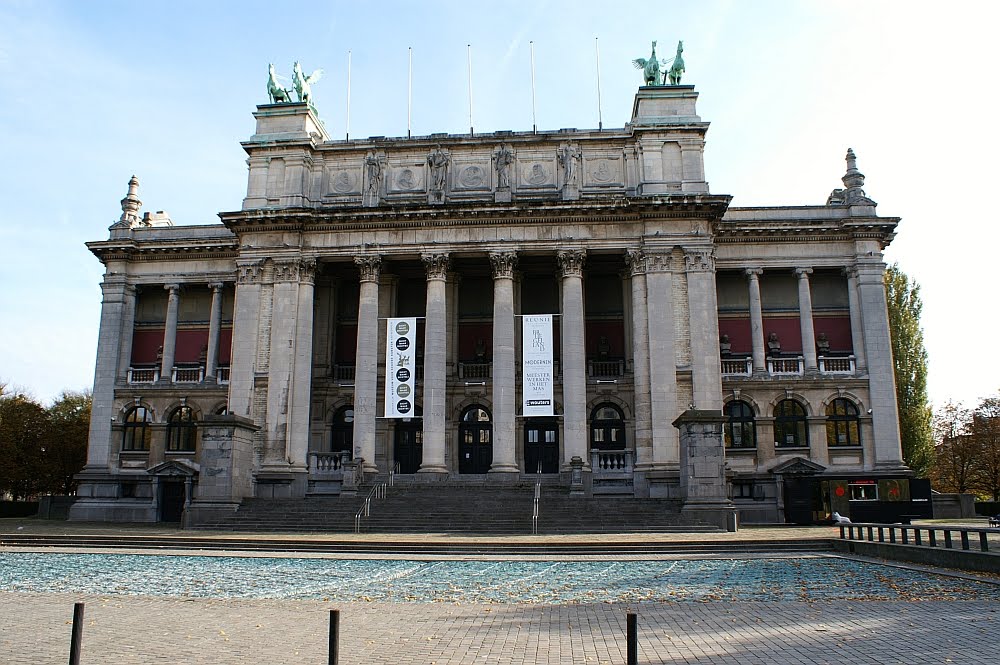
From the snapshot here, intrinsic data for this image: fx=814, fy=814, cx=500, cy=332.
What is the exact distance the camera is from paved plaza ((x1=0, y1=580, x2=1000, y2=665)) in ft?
33.8

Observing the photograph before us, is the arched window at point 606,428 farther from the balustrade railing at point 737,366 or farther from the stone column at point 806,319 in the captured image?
the stone column at point 806,319

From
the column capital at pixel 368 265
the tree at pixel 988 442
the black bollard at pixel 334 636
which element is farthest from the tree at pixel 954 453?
the black bollard at pixel 334 636

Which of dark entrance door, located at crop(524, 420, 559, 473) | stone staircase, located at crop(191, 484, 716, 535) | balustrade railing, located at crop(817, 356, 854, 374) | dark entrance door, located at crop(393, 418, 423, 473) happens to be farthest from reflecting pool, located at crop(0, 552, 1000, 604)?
balustrade railing, located at crop(817, 356, 854, 374)

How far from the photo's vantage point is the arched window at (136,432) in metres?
48.9

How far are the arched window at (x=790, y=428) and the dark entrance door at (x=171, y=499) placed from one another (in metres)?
33.7

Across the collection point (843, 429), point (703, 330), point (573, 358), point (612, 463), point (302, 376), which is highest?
point (703, 330)

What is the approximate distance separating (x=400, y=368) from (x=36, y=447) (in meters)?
31.5

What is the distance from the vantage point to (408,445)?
46281mm

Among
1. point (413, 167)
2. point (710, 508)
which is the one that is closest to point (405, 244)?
point (413, 167)

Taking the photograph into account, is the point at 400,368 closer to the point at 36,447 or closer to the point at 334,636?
the point at 36,447

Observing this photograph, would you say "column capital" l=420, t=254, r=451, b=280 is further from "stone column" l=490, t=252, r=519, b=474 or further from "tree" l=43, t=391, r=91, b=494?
"tree" l=43, t=391, r=91, b=494

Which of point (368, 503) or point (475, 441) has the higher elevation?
point (475, 441)

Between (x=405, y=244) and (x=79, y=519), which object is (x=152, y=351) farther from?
(x=405, y=244)

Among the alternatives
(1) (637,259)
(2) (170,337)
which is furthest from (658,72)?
(2) (170,337)
